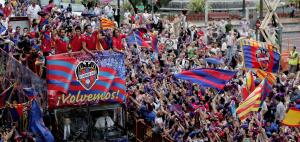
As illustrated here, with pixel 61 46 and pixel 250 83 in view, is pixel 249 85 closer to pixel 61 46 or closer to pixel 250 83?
Answer: pixel 250 83

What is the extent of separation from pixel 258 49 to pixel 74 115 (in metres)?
8.57

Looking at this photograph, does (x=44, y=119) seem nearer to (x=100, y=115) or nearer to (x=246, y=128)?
(x=100, y=115)

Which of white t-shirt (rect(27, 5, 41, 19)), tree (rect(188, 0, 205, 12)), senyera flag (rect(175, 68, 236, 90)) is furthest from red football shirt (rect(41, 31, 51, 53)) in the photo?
tree (rect(188, 0, 205, 12))

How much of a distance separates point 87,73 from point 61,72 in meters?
0.70

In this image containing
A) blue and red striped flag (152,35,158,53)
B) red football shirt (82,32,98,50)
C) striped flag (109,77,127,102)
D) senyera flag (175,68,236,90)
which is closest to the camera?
striped flag (109,77,127,102)

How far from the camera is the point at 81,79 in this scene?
2000cm

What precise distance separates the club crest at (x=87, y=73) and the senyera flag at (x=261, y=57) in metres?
7.76

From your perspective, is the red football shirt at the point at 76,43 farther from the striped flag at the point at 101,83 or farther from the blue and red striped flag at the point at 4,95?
the blue and red striped flag at the point at 4,95

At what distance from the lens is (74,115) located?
2028 centimetres

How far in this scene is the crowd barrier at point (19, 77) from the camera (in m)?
20.5

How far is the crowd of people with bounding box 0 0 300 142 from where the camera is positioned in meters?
21.4

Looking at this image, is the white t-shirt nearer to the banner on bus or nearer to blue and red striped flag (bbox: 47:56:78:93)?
the banner on bus

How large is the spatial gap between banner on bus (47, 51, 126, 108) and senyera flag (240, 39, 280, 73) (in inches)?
286

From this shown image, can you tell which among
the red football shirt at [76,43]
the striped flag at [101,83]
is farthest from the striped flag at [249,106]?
the red football shirt at [76,43]
